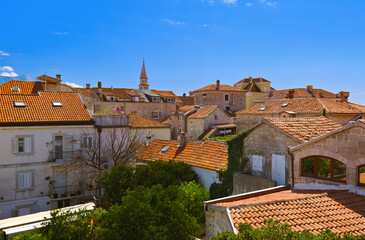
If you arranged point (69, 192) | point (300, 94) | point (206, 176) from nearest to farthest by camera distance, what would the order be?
point (206, 176)
point (69, 192)
point (300, 94)

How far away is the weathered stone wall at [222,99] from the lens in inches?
2281

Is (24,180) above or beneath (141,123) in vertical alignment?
beneath

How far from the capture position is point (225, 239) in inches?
270

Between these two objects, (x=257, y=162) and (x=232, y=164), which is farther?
(x=232, y=164)

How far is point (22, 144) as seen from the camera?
22.4 m

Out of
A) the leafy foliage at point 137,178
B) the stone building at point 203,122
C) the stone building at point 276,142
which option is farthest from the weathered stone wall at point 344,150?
the stone building at point 203,122

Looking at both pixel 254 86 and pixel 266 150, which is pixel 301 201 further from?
pixel 254 86

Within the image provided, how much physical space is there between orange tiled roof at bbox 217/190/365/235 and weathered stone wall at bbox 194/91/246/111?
155 feet

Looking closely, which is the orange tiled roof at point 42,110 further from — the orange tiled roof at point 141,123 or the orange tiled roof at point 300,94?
the orange tiled roof at point 300,94

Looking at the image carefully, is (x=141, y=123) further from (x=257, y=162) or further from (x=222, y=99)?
(x=222, y=99)

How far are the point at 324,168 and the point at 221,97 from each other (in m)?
45.6

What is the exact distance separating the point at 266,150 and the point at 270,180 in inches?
65.0

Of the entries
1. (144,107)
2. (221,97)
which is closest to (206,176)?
(221,97)

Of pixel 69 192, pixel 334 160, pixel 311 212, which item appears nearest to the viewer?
pixel 311 212
